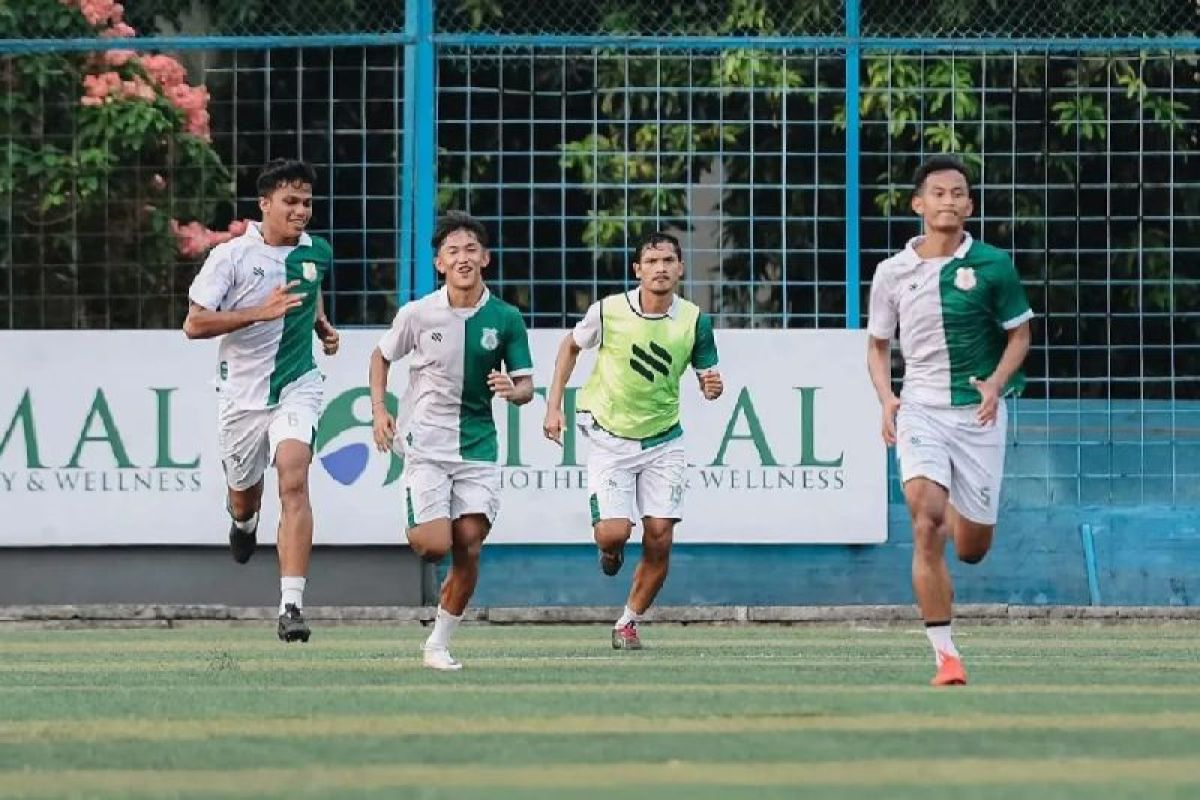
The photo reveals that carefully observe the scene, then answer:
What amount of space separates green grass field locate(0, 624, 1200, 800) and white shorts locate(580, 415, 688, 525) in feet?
2.53

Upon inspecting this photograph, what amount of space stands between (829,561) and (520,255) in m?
2.35

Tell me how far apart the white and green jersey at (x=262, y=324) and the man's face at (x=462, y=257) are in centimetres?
95

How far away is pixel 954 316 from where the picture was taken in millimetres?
12086

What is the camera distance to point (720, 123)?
59.4 feet

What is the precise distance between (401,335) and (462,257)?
1.60 ft

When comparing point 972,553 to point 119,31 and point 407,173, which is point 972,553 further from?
point 119,31

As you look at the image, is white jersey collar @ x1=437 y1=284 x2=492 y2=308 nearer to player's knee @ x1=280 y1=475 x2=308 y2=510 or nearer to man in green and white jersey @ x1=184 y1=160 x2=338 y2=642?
man in green and white jersey @ x1=184 y1=160 x2=338 y2=642

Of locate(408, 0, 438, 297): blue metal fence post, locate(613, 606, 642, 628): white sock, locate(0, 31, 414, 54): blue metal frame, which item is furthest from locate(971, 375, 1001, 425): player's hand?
locate(0, 31, 414, 54): blue metal frame

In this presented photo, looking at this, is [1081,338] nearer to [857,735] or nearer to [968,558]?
[968,558]

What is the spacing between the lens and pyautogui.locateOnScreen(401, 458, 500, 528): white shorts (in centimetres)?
1324

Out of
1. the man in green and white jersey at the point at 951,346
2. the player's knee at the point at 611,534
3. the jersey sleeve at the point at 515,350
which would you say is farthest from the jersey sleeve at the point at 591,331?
the man in green and white jersey at the point at 951,346

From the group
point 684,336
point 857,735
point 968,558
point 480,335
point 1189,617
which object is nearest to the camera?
point 857,735

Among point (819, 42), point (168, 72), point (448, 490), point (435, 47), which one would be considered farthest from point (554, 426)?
point (168, 72)

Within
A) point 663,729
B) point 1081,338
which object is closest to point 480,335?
point 663,729
